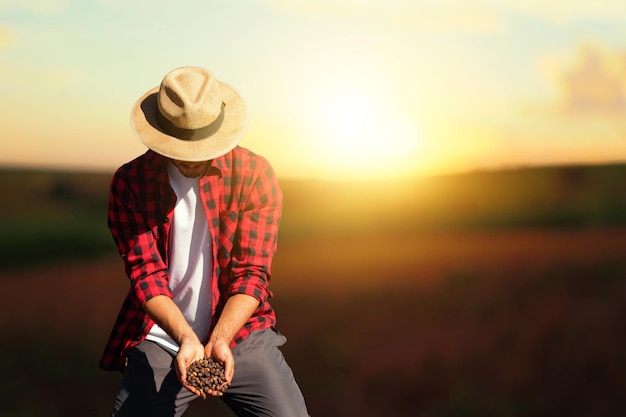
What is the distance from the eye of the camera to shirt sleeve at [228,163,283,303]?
2.92 metres

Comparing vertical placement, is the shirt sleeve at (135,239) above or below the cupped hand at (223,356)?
above

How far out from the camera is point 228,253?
294 cm

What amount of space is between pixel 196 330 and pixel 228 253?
0.27m

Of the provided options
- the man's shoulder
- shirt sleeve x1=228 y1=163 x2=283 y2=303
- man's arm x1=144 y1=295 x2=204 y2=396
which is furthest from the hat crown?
man's arm x1=144 y1=295 x2=204 y2=396

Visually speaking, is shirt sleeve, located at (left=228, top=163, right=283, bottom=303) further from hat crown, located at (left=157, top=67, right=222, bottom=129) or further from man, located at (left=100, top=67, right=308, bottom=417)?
hat crown, located at (left=157, top=67, right=222, bottom=129)

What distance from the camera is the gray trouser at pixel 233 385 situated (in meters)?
2.90

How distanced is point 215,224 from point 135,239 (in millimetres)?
264

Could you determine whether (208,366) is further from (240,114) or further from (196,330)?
(240,114)

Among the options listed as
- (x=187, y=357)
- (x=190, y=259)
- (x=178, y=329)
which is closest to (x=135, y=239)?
(x=190, y=259)

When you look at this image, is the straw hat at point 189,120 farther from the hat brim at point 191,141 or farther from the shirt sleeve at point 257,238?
the shirt sleeve at point 257,238

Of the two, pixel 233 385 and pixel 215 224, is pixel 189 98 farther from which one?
pixel 233 385

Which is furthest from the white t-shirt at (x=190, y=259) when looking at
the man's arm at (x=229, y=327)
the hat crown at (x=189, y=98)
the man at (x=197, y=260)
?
the hat crown at (x=189, y=98)

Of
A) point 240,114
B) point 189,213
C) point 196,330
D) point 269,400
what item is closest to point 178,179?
point 189,213

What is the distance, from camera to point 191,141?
9.11 feet
